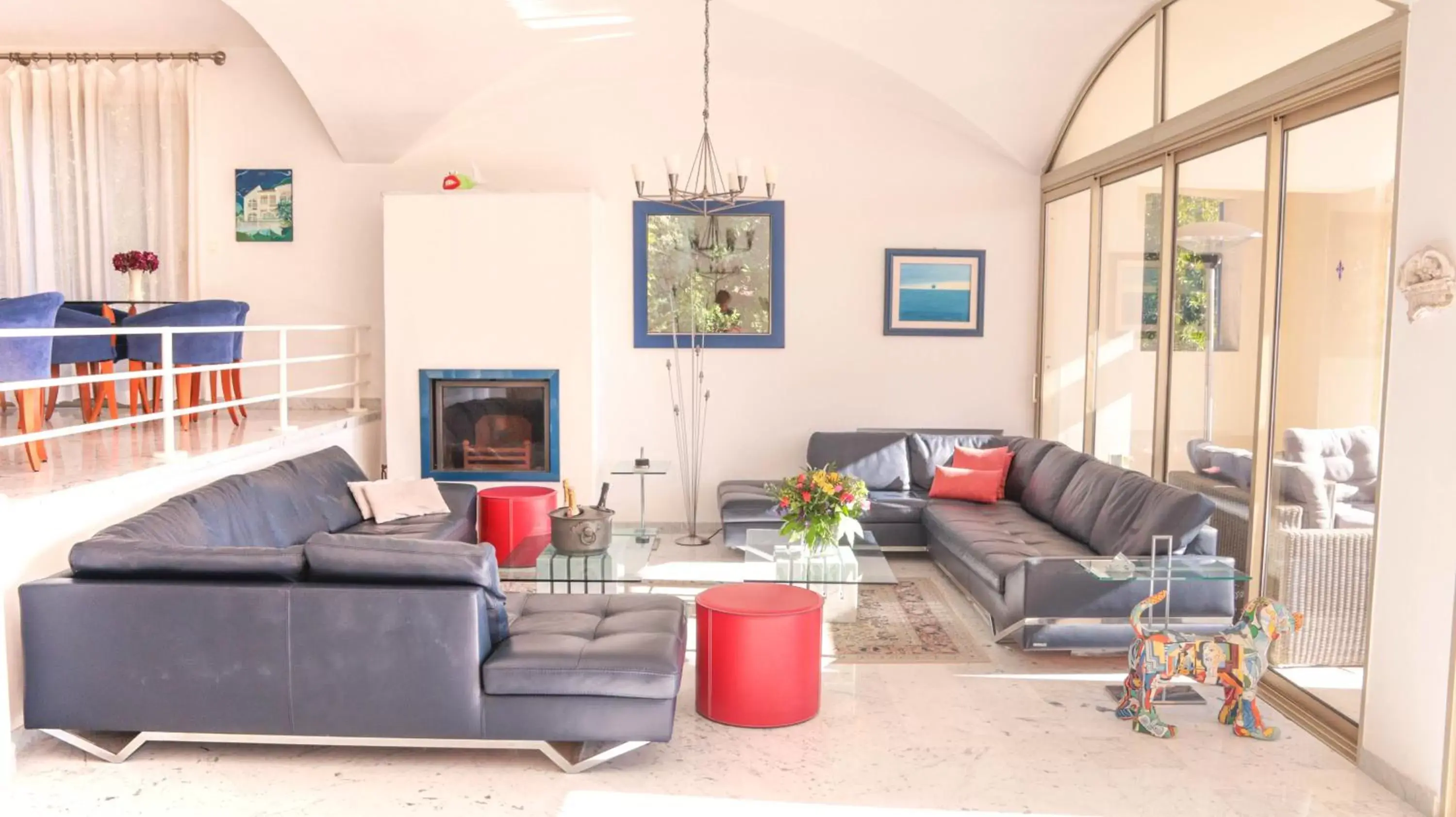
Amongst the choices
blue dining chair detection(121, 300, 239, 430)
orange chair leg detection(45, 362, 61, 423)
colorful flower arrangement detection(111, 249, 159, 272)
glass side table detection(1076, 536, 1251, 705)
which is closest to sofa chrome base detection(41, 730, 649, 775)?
glass side table detection(1076, 536, 1251, 705)

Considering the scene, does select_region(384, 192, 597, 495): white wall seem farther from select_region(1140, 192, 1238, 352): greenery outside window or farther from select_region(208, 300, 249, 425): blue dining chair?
select_region(1140, 192, 1238, 352): greenery outside window

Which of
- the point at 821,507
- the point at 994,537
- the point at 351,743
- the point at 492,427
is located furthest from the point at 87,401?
the point at 994,537

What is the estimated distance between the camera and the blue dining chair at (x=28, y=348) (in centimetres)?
443

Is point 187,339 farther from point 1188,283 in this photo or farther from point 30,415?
point 1188,283

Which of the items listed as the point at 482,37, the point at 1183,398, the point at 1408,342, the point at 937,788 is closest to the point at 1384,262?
the point at 1408,342

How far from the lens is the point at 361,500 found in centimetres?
574

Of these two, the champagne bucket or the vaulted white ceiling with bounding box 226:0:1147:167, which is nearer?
the champagne bucket

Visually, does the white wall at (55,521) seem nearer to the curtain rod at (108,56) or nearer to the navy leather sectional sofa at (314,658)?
the navy leather sectional sofa at (314,658)

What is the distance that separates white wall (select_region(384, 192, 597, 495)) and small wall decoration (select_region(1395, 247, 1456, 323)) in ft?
15.7

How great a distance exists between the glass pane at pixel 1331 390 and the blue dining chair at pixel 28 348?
5254mm

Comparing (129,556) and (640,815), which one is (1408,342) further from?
(129,556)

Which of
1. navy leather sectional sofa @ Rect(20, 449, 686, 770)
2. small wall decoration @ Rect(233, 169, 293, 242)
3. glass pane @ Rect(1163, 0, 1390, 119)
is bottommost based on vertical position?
navy leather sectional sofa @ Rect(20, 449, 686, 770)

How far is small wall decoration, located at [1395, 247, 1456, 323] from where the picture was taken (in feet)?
10.4

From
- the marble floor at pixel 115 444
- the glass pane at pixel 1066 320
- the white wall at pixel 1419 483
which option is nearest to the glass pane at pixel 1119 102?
the glass pane at pixel 1066 320
